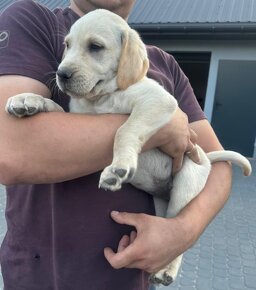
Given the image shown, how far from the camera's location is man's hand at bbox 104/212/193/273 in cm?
163

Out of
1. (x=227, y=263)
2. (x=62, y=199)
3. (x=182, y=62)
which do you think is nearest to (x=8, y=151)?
(x=62, y=199)

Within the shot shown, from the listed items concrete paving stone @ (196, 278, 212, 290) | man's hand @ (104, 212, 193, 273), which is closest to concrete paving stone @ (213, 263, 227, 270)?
concrete paving stone @ (196, 278, 212, 290)

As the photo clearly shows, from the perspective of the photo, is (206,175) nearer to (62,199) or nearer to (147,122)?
(147,122)

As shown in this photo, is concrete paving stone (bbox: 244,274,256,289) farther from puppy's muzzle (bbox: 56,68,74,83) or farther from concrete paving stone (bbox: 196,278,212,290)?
puppy's muzzle (bbox: 56,68,74,83)

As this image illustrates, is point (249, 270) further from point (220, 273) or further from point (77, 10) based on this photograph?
point (77, 10)

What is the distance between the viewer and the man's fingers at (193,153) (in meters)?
1.93

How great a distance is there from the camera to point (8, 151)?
1474 millimetres

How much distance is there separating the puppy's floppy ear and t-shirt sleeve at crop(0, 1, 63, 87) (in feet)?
0.98

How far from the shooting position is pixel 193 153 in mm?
2002

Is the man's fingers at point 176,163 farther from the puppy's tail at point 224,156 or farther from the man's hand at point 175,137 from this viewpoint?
the puppy's tail at point 224,156

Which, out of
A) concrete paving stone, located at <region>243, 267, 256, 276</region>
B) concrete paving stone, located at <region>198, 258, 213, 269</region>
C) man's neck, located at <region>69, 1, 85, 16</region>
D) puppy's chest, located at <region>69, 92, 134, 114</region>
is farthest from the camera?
concrete paving stone, located at <region>198, 258, 213, 269</region>

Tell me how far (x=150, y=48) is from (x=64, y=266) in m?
1.20

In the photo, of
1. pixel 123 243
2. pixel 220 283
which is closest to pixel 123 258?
pixel 123 243

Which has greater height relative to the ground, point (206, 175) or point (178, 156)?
point (178, 156)
